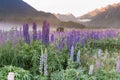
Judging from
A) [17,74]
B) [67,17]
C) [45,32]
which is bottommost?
[17,74]

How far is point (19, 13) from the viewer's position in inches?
218

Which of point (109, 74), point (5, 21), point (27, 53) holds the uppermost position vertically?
point (5, 21)

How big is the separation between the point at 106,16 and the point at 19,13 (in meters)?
2.36

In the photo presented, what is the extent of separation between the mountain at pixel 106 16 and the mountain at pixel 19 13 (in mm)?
1224

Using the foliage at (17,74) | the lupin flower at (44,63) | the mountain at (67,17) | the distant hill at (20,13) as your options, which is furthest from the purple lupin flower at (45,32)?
the mountain at (67,17)

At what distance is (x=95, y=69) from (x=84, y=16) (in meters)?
3.83

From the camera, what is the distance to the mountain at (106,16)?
675 centimetres

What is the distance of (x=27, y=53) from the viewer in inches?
119

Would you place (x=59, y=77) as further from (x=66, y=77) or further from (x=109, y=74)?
(x=109, y=74)

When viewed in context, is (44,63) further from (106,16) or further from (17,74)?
(106,16)

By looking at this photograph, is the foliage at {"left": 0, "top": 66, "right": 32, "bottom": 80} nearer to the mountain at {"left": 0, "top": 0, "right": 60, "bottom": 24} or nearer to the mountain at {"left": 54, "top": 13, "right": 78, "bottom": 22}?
the mountain at {"left": 0, "top": 0, "right": 60, "bottom": 24}

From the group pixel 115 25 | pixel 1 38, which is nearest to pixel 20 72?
pixel 1 38

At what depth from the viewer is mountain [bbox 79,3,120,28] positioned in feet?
22.1

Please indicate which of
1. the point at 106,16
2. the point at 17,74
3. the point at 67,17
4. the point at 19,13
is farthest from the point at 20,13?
the point at 17,74
